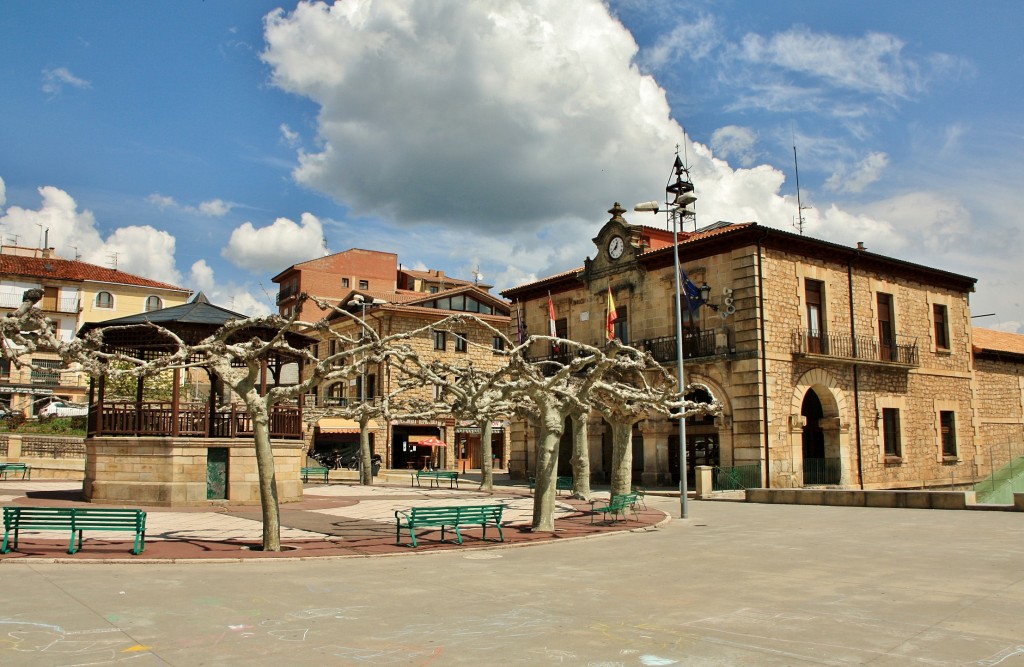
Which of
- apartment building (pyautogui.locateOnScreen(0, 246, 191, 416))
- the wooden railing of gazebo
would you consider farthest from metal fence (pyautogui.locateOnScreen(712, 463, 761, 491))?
apartment building (pyautogui.locateOnScreen(0, 246, 191, 416))

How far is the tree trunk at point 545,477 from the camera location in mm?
17078

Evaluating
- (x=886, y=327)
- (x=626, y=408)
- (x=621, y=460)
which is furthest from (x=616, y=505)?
(x=886, y=327)

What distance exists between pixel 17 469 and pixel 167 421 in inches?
549

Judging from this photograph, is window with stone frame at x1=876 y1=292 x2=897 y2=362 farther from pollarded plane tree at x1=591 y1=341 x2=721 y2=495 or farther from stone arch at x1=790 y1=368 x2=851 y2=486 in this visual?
pollarded plane tree at x1=591 y1=341 x2=721 y2=495

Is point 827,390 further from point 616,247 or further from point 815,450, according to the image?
point 616,247

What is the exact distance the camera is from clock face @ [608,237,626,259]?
3416cm

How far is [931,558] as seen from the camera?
12820 mm

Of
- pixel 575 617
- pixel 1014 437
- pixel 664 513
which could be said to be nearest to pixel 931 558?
pixel 575 617

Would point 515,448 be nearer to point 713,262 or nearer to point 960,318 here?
→ point 713,262

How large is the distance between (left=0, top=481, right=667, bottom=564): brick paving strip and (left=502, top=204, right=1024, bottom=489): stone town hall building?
7850mm

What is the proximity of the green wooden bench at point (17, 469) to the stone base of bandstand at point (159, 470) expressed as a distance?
427 inches

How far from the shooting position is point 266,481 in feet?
44.6

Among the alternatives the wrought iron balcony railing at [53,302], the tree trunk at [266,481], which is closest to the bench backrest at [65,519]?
the tree trunk at [266,481]

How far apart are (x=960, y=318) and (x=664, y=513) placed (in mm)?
22319
